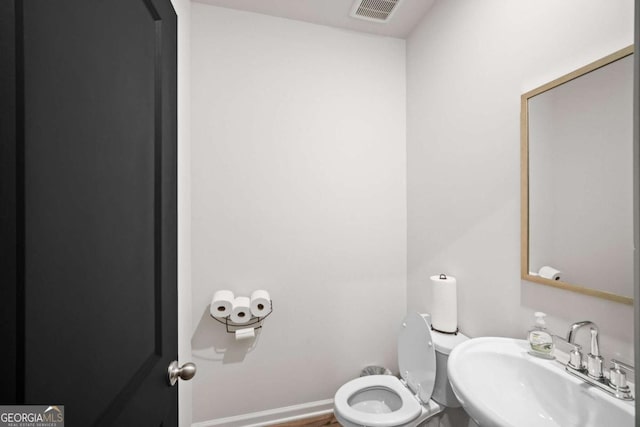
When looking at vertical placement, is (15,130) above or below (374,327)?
above

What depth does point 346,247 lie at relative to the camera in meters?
1.90

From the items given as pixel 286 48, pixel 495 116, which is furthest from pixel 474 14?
pixel 286 48

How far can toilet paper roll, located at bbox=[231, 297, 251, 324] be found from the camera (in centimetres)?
158

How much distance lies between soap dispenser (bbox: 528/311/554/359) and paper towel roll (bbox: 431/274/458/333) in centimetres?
43

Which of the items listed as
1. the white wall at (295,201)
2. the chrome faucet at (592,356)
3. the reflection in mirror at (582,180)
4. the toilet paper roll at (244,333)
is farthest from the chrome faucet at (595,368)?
the toilet paper roll at (244,333)

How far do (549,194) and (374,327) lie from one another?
4.32 ft

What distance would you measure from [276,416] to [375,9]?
8.32 feet

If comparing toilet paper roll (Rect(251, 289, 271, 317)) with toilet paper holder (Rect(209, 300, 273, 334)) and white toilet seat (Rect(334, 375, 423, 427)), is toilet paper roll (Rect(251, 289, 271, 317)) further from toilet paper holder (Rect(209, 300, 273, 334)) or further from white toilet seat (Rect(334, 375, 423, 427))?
white toilet seat (Rect(334, 375, 423, 427))

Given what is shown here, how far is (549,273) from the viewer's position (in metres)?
1.04

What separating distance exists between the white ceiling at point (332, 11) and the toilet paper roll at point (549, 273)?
5.11 feet

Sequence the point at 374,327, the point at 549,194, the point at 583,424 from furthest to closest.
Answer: the point at 374,327 < the point at 549,194 < the point at 583,424

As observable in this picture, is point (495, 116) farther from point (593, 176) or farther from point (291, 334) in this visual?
point (291, 334)

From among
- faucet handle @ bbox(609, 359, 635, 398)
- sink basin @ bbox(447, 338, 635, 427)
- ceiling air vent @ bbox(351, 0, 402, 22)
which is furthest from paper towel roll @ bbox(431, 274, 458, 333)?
ceiling air vent @ bbox(351, 0, 402, 22)

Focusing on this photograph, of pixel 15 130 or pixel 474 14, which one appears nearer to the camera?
pixel 15 130
